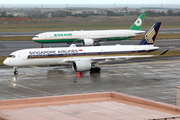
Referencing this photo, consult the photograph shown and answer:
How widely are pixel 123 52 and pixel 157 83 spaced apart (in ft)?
35.7

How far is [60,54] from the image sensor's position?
53.2m

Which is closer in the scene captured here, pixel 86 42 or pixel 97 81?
pixel 97 81

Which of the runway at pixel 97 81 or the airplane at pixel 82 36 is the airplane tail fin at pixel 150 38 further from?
the airplane at pixel 82 36

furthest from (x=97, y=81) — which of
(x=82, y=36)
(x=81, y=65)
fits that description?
(x=82, y=36)

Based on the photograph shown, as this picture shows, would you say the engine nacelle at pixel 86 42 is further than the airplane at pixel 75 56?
Yes

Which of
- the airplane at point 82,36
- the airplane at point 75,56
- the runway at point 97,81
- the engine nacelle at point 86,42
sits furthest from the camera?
the airplane at point 82,36

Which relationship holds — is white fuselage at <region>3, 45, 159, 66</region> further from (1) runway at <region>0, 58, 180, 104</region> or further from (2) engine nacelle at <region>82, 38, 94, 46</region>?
(2) engine nacelle at <region>82, 38, 94, 46</region>

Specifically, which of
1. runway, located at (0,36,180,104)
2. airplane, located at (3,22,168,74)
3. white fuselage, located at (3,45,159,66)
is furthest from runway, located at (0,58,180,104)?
white fuselage, located at (3,45,159,66)

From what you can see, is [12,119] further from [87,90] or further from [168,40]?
[168,40]

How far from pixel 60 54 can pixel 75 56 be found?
Result: 7.00ft

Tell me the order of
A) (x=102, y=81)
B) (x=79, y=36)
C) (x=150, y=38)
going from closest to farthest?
(x=102, y=81) → (x=150, y=38) → (x=79, y=36)


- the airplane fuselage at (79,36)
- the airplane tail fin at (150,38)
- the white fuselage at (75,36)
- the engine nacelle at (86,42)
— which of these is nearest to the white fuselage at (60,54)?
the airplane tail fin at (150,38)

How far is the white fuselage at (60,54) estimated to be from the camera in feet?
171

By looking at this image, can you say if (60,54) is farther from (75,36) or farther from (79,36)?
(79,36)
